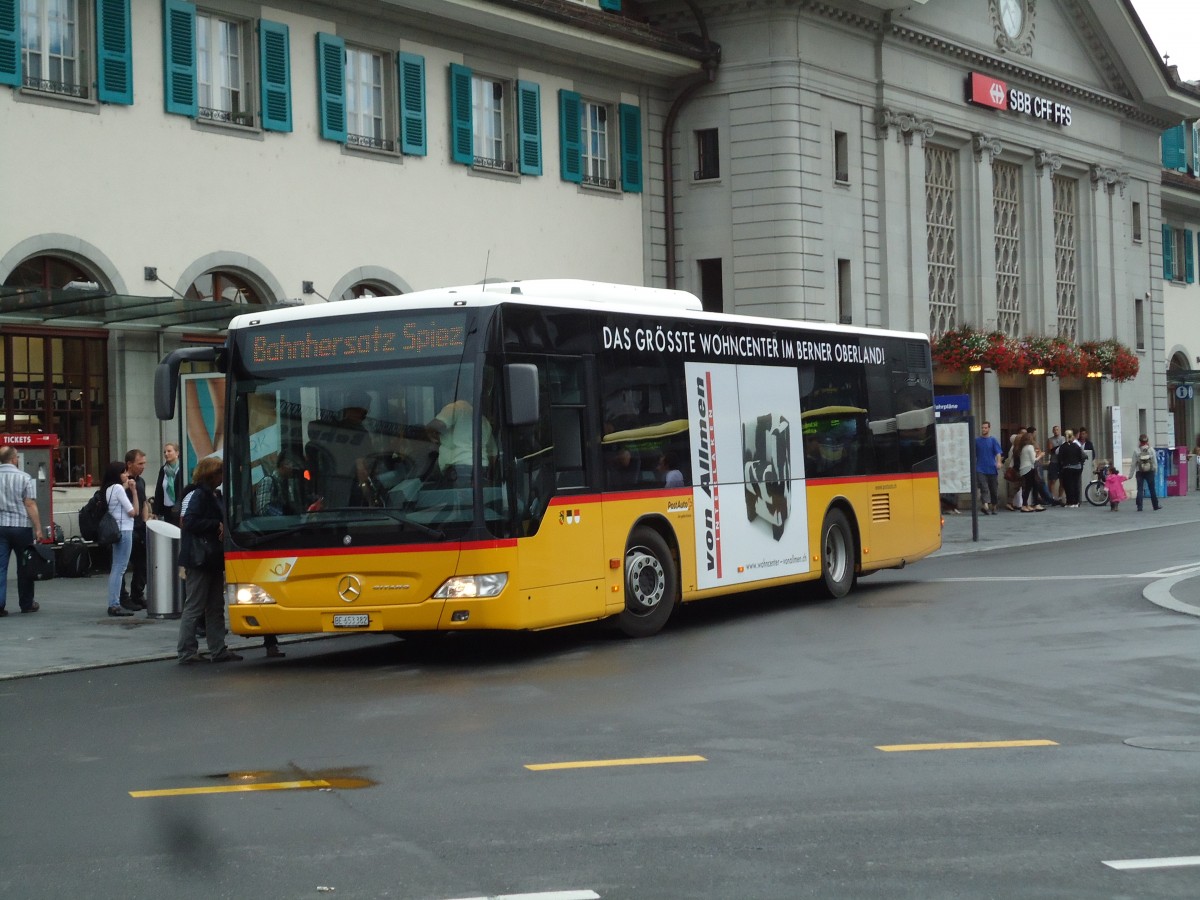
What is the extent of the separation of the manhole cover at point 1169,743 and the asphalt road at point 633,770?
0.02 m

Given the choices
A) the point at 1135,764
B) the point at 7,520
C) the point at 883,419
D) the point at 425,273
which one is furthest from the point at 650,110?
the point at 1135,764

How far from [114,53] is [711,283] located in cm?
1502

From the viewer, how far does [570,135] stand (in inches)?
1283

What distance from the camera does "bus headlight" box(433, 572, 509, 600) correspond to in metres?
13.2

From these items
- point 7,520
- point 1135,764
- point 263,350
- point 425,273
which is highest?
point 425,273

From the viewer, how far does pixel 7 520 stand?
18.7 m

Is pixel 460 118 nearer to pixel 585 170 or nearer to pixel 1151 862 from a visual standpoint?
→ pixel 585 170

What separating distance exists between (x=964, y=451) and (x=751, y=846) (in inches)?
934

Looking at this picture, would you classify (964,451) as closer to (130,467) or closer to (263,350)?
(130,467)

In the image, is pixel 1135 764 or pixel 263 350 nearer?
pixel 1135 764

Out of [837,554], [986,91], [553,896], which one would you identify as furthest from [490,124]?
[553,896]

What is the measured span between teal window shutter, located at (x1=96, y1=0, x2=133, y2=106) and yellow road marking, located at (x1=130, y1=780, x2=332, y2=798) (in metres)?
17.2

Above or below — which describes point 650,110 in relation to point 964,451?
above

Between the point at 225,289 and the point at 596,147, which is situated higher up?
the point at 596,147
